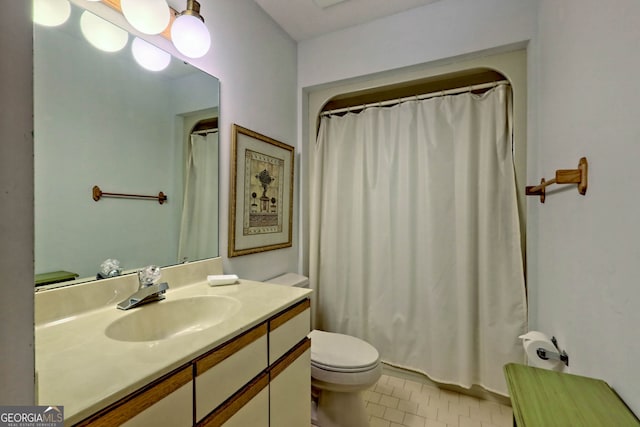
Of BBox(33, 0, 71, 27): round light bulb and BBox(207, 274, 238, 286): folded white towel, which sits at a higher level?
BBox(33, 0, 71, 27): round light bulb

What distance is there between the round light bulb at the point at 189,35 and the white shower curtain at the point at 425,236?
3.67 feet

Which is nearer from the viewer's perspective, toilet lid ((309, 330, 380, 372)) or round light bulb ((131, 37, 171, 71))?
round light bulb ((131, 37, 171, 71))

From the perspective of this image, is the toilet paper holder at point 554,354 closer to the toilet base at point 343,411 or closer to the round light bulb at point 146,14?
the toilet base at point 343,411

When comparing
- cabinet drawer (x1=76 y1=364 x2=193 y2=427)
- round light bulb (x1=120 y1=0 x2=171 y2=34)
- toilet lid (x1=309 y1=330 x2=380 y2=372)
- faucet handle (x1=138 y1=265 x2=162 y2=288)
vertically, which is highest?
round light bulb (x1=120 y1=0 x2=171 y2=34)

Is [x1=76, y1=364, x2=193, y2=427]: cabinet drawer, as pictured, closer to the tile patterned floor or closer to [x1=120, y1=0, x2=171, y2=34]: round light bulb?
[x1=120, y1=0, x2=171, y2=34]: round light bulb

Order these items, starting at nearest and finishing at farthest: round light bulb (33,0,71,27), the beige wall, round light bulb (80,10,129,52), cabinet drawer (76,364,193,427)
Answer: the beige wall
cabinet drawer (76,364,193,427)
round light bulb (33,0,71,27)
round light bulb (80,10,129,52)

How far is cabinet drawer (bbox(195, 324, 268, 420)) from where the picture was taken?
2.35 feet

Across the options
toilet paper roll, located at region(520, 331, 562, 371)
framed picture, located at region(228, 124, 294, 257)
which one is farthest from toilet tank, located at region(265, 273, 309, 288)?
toilet paper roll, located at region(520, 331, 562, 371)

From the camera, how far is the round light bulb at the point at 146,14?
3.28ft

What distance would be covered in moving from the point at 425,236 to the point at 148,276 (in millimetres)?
1595

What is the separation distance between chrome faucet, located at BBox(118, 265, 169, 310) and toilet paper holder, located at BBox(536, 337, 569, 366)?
1.49 meters

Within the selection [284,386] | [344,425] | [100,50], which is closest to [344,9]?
[100,50]

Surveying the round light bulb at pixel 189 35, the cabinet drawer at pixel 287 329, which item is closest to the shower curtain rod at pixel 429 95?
the round light bulb at pixel 189 35

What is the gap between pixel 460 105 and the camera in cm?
179
